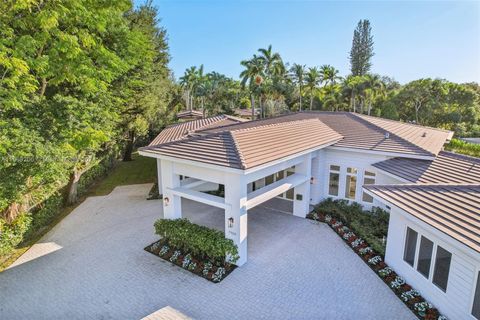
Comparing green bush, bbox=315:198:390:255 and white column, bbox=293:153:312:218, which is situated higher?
white column, bbox=293:153:312:218

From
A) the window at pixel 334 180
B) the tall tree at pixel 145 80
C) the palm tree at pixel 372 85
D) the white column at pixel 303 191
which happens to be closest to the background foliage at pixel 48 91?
the tall tree at pixel 145 80

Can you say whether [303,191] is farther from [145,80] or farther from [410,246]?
[145,80]

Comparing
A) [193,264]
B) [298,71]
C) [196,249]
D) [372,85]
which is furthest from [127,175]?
[372,85]

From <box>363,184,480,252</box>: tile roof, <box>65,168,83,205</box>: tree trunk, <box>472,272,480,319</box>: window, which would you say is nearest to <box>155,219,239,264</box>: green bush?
<box>363,184,480,252</box>: tile roof

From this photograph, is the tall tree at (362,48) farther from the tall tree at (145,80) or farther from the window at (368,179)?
the window at (368,179)

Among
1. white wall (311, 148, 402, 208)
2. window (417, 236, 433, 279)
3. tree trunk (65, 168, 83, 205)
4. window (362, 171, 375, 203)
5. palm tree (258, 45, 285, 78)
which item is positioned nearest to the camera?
window (417, 236, 433, 279)

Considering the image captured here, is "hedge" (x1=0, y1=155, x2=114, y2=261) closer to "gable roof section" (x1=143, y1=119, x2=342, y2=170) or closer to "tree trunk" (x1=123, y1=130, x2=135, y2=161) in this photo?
"gable roof section" (x1=143, y1=119, x2=342, y2=170)
